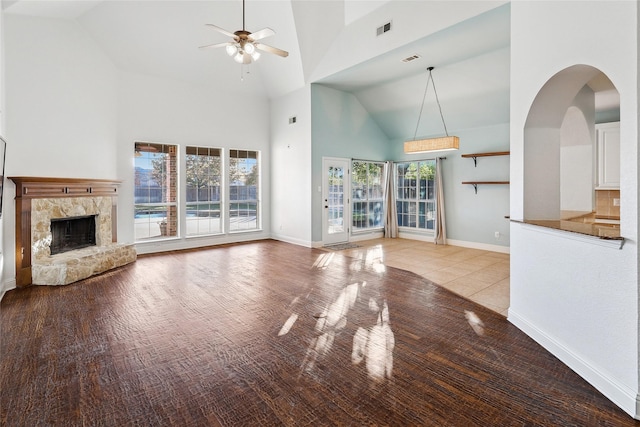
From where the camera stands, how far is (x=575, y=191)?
503 cm

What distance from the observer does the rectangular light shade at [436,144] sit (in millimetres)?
5627

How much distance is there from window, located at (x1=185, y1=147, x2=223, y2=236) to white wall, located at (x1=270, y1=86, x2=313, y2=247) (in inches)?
56.0

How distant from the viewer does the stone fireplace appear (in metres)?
4.51

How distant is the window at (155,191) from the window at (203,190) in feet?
1.03

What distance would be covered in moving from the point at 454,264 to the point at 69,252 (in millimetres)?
6526

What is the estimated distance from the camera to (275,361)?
2.54m

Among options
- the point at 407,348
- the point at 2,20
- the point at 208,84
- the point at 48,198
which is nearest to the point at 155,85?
the point at 208,84

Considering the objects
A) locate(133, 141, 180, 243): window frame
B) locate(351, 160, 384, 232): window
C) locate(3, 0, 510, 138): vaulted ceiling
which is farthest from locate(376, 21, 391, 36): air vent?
locate(133, 141, 180, 243): window frame

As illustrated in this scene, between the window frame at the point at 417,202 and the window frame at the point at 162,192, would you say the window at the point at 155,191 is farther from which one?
the window frame at the point at 417,202

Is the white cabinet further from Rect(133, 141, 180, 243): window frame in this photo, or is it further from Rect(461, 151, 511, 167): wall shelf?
Rect(133, 141, 180, 243): window frame

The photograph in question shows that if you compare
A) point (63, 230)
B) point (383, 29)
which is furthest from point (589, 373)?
point (63, 230)

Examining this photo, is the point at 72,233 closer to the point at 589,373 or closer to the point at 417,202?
the point at 589,373

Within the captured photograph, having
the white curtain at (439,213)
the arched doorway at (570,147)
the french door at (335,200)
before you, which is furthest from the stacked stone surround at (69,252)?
the white curtain at (439,213)

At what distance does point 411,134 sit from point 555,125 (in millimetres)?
5397
